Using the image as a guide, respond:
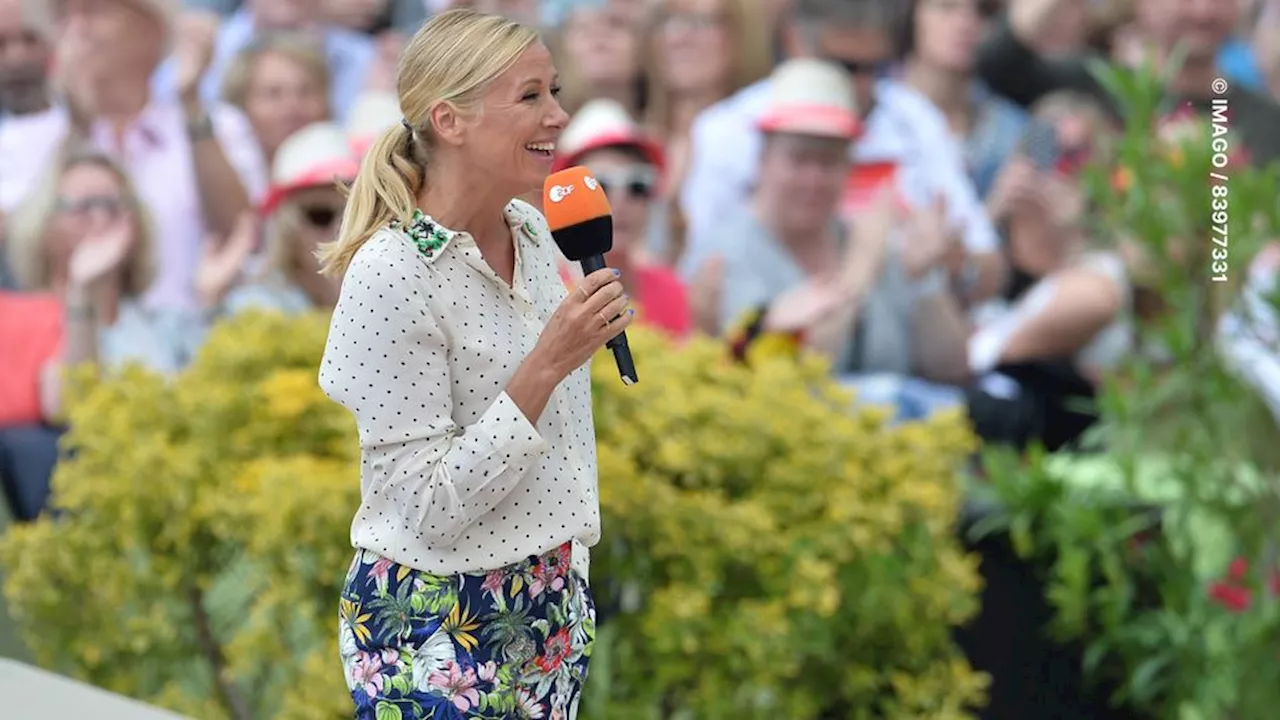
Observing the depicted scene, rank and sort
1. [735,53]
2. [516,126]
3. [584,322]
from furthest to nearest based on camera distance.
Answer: [735,53] → [516,126] → [584,322]

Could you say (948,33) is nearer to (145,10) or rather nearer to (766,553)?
(766,553)

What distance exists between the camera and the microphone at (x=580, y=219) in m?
2.12

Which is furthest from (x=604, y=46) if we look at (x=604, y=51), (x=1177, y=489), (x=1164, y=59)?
(x=1177, y=489)

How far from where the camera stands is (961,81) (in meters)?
6.00

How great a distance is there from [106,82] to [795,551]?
3615 mm

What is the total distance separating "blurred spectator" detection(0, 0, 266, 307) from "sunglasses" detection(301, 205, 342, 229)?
9.7 inches

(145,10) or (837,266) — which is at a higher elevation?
(145,10)

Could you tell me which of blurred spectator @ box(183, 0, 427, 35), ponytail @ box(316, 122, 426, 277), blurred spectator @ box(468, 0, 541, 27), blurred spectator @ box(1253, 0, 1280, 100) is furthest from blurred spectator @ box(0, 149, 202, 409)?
ponytail @ box(316, 122, 426, 277)

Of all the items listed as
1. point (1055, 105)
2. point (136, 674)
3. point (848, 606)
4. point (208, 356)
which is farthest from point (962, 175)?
point (136, 674)

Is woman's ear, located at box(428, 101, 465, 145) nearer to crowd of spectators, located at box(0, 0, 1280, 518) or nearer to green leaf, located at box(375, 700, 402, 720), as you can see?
green leaf, located at box(375, 700, 402, 720)

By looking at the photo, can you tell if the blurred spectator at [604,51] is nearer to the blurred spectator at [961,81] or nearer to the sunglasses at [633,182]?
the sunglasses at [633,182]

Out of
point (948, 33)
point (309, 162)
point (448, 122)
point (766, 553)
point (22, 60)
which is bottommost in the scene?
point (309, 162)

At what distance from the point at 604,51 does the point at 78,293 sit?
1960 mm

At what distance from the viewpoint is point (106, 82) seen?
22.0 feet
